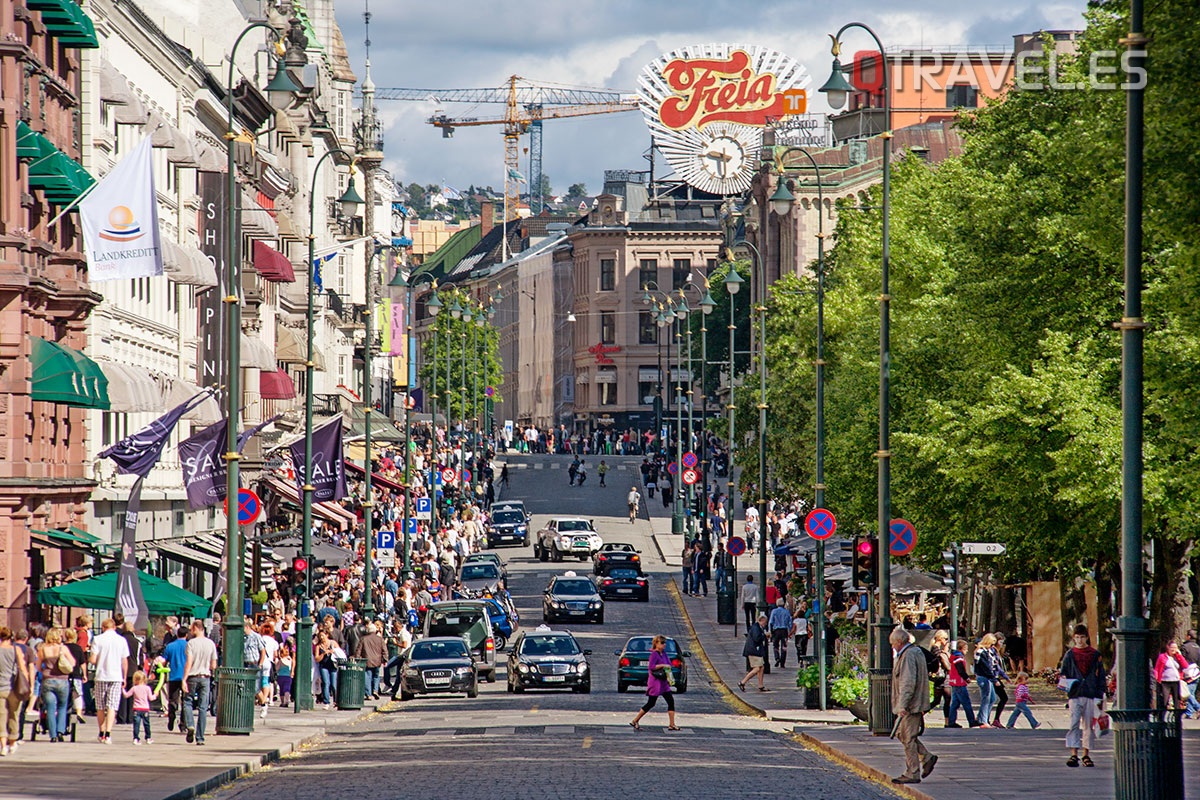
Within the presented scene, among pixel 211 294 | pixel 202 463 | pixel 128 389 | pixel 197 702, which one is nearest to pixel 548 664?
pixel 202 463

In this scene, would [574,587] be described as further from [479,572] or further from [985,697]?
[985,697]

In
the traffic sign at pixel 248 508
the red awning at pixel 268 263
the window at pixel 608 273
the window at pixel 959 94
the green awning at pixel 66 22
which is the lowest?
the traffic sign at pixel 248 508

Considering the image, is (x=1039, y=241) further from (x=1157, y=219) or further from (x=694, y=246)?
(x=694, y=246)

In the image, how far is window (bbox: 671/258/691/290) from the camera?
557 ft

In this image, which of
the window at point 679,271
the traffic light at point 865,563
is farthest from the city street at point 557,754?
the window at point 679,271

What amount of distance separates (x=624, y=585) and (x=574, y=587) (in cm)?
827

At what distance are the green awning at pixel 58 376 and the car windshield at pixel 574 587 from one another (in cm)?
2509

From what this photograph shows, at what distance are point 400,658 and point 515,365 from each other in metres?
154

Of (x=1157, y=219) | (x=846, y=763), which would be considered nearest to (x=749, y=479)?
(x=846, y=763)

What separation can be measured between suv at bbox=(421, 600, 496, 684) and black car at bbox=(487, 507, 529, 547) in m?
39.0

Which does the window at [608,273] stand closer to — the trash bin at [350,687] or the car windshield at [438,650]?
the car windshield at [438,650]

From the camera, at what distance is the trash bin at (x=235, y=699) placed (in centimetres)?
2914

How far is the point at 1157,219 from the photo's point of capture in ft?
72.4

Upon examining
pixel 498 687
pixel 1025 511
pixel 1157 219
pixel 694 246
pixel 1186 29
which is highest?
pixel 694 246
